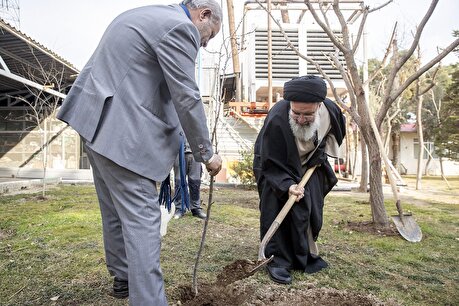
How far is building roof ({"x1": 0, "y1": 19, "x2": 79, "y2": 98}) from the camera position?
26.3 ft

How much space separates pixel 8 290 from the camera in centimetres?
259

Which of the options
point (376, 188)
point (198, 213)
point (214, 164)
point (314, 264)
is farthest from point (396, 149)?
point (214, 164)

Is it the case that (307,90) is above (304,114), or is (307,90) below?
above

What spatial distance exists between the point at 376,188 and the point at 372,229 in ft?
1.73

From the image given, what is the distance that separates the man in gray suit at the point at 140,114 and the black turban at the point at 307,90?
49.0 inches

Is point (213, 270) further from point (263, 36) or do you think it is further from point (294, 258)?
point (263, 36)

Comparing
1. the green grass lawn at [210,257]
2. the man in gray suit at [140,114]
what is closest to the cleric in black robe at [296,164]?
the green grass lawn at [210,257]

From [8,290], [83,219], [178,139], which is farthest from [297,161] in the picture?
[83,219]

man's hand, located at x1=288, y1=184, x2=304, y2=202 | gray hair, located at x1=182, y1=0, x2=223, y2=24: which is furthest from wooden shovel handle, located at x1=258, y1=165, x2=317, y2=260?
gray hair, located at x1=182, y1=0, x2=223, y2=24

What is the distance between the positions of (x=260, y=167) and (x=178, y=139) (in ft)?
4.54

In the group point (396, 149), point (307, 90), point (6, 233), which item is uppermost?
point (307, 90)

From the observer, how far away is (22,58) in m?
9.95

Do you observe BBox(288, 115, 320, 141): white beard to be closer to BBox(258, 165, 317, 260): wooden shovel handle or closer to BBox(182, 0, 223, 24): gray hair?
BBox(258, 165, 317, 260): wooden shovel handle

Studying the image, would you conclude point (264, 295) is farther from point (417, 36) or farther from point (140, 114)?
point (417, 36)
